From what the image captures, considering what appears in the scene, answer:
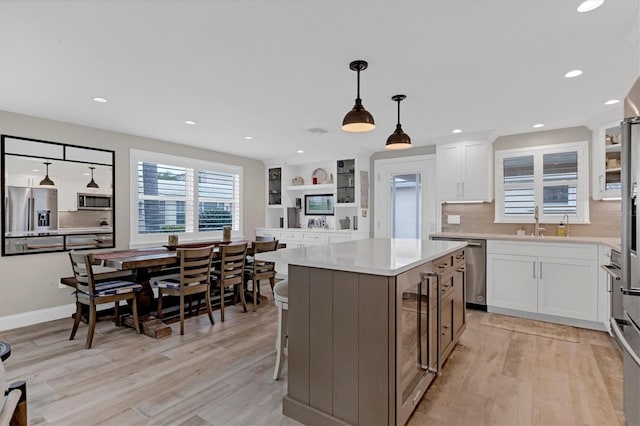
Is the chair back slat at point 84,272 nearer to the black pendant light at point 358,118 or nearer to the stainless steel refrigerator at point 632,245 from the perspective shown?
the black pendant light at point 358,118

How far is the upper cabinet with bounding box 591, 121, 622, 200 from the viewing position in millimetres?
3826

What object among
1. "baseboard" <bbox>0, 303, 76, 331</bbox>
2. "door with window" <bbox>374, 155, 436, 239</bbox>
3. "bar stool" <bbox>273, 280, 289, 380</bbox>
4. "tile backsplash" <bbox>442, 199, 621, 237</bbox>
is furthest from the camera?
"door with window" <bbox>374, 155, 436, 239</bbox>

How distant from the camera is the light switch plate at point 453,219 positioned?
5.09 meters

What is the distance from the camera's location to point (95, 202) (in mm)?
4297

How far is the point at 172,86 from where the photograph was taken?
9.64 feet

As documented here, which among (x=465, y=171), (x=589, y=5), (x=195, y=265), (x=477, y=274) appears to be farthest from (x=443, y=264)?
(x=465, y=171)

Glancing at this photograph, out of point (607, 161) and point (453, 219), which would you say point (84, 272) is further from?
point (607, 161)

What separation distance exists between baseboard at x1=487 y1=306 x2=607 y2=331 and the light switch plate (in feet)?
4.55

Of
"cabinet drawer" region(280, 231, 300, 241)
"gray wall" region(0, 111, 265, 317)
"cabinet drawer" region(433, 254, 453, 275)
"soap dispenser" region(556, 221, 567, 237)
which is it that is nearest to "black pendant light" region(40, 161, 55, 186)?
"gray wall" region(0, 111, 265, 317)

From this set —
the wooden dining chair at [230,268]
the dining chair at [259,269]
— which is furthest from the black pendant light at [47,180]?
the dining chair at [259,269]

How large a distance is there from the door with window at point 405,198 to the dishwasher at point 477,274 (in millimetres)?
1084

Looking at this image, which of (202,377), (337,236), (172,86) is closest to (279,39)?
(172,86)

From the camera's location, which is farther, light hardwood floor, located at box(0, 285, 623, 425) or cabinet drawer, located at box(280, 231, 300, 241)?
cabinet drawer, located at box(280, 231, 300, 241)

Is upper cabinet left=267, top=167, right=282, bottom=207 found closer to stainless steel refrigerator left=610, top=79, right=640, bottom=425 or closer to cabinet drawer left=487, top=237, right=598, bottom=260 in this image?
cabinet drawer left=487, top=237, right=598, bottom=260
